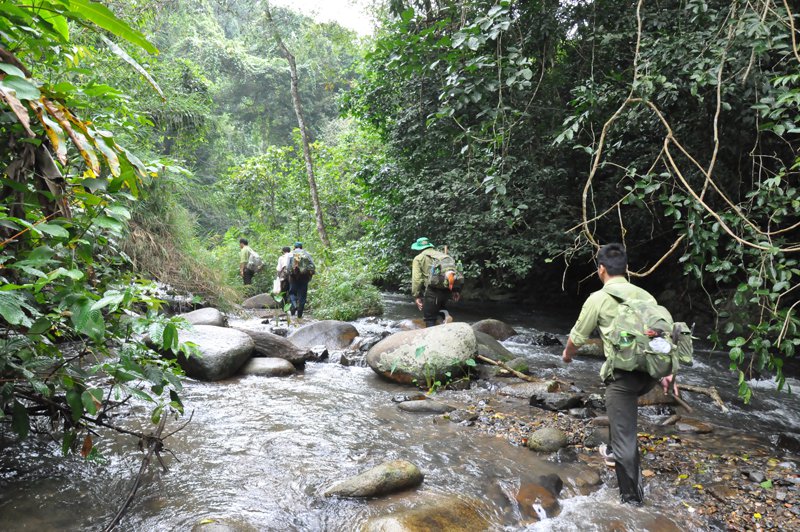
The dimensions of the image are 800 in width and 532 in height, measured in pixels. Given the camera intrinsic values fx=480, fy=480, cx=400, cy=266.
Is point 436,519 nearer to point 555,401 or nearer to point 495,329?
point 555,401

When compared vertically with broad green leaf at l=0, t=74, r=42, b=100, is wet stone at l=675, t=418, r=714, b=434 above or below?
below

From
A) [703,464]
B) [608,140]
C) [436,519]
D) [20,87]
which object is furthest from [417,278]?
[20,87]

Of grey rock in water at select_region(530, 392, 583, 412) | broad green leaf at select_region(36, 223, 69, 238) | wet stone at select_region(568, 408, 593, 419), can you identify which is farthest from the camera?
grey rock in water at select_region(530, 392, 583, 412)

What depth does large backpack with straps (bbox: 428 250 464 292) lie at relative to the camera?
828 centimetres

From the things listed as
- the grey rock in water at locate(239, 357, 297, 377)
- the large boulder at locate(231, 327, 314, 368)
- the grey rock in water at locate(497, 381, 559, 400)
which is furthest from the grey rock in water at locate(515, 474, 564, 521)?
the large boulder at locate(231, 327, 314, 368)

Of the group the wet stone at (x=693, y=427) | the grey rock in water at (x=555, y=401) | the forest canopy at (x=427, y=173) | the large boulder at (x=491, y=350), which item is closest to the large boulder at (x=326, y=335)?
the large boulder at (x=491, y=350)

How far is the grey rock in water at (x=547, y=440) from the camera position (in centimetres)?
454

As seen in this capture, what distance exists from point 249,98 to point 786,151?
35.2m

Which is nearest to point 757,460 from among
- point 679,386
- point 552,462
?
point 552,462

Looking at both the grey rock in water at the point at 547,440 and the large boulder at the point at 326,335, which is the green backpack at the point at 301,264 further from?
the grey rock in water at the point at 547,440

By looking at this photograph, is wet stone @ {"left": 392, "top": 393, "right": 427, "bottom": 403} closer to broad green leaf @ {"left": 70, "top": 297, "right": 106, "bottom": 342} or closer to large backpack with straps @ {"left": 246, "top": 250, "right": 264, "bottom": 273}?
broad green leaf @ {"left": 70, "top": 297, "right": 106, "bottom": 342}

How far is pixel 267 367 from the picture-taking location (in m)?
6.89

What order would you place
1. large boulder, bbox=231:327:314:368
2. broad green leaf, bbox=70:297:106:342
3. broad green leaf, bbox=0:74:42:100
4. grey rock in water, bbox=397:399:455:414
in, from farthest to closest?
large boulder, bbox=231:327:314:368 → grey rock in water, bbox=397:399:455:414 → broad green leaf, bbox=70:297:106:342 → broad green leaf, bbox=0:74:42:100

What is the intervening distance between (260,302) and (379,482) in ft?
38.7
